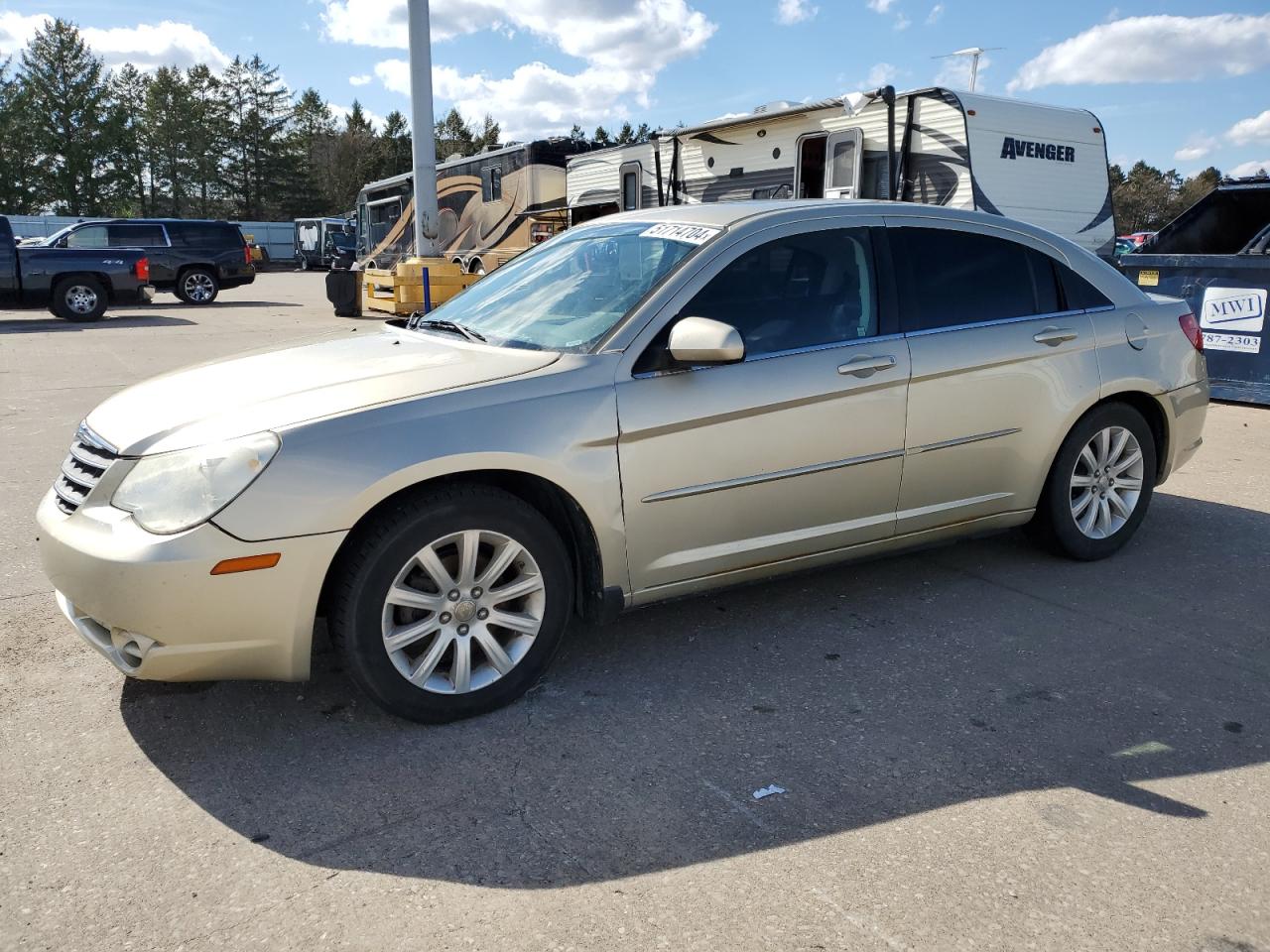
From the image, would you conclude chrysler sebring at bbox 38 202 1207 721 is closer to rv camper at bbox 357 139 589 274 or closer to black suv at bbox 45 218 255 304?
rv camper at bbox 357 139 589 274

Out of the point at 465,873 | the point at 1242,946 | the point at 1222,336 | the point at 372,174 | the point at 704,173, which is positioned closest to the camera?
the point at 1242,946

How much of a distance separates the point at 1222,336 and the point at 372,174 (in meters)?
70.6

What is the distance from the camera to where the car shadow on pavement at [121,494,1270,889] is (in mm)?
2695

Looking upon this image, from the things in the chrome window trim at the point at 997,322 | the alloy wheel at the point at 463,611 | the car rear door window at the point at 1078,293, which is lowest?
the alloy wheel at the point at 463,611

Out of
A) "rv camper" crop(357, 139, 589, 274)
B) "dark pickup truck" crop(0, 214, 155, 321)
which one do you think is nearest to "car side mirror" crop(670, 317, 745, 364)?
"rv camper" crop(357, 139, 589, 274)

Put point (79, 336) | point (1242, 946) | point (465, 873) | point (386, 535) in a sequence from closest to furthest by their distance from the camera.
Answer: point (1242, 946)
point (465, 873)
point (386, 535)
point (79, 336)

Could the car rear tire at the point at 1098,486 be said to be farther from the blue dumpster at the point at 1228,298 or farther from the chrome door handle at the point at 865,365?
the blue dumpster at the point at 1228,298

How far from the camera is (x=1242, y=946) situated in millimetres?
2254

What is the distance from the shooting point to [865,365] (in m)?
3.87

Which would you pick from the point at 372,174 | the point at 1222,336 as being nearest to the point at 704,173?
the point at 1222,336

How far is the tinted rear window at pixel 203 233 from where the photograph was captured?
872 inches

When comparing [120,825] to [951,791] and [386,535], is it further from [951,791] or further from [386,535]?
[951,791]

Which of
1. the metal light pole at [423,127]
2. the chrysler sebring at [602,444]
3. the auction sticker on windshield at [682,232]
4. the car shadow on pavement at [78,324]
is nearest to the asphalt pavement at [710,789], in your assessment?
the chrysler sebring at [602,444]

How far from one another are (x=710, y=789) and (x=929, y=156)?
9.66m
